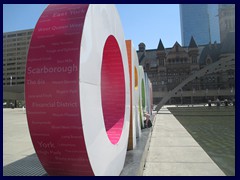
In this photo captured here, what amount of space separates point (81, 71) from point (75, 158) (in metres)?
1.31

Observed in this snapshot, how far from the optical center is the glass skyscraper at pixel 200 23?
136250 mm

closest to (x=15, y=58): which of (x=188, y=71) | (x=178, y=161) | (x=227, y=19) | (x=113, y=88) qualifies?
(x=188, y=71)

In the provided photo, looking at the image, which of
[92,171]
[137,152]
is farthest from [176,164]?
[92,171]

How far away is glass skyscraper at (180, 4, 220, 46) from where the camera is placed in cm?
13625

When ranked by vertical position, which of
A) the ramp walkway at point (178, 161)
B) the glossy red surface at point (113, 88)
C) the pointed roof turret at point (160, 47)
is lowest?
the ramp walkway at point (178, 161)

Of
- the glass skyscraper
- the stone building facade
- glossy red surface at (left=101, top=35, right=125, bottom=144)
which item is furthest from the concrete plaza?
the glass skyscraper

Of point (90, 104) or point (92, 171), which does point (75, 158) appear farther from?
point (90, 104)

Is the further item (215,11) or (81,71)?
(215,11)

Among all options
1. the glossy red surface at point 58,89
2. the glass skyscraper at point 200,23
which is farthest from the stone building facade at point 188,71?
the glossy red surface at point 58,89

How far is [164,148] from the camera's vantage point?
8.44 m

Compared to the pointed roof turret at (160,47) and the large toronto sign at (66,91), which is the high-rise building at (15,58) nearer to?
the pointed roof turret at (160,47)

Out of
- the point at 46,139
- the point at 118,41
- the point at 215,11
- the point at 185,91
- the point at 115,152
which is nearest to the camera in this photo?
the point at 46,139

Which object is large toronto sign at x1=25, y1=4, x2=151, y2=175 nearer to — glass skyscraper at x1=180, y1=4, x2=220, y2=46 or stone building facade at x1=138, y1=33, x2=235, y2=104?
stone building facade at x1=138, y1=33, x2=235, y2=104

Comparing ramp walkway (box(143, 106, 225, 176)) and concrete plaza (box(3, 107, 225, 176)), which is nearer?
concrete plaza (box(3, 107, 225, 176))
